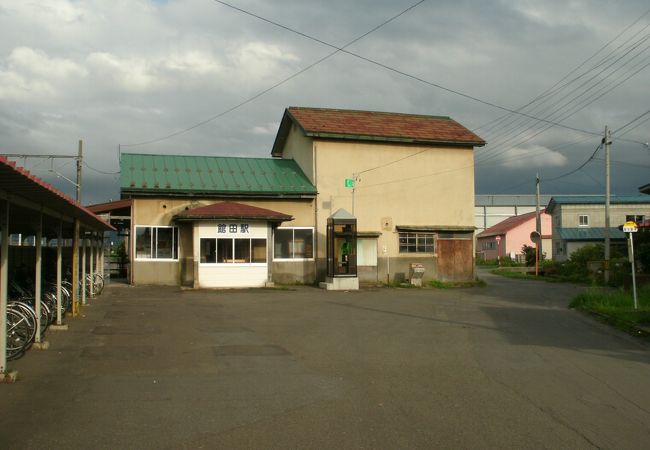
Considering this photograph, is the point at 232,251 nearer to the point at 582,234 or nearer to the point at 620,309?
the point at 620,309

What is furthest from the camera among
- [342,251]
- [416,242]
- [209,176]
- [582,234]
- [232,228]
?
[582,234]

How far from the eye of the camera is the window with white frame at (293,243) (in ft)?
90.0

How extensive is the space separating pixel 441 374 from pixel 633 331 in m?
7.37

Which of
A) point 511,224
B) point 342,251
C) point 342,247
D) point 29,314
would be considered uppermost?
point 511,224

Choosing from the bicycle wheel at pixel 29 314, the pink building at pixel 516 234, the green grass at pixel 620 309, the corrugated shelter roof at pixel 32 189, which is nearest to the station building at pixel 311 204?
the green grass at pixel 620 309

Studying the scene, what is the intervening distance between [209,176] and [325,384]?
67.9ft

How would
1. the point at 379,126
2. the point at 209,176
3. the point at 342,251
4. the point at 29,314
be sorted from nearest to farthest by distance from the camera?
the point at 29,314, the point at 342,251, the point at 209,176, the point at 379,126

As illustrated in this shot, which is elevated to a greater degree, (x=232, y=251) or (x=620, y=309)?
(x=232, y=251)

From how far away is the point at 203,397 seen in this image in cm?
752

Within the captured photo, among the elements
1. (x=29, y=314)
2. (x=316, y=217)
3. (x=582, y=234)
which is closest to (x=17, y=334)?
(x=29, y=314)

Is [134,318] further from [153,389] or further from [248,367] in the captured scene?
[153,389]

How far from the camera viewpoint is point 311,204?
2816cm

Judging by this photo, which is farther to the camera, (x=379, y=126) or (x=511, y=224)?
(x=511, y=224)

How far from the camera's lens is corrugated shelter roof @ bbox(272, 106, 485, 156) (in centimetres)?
2861
